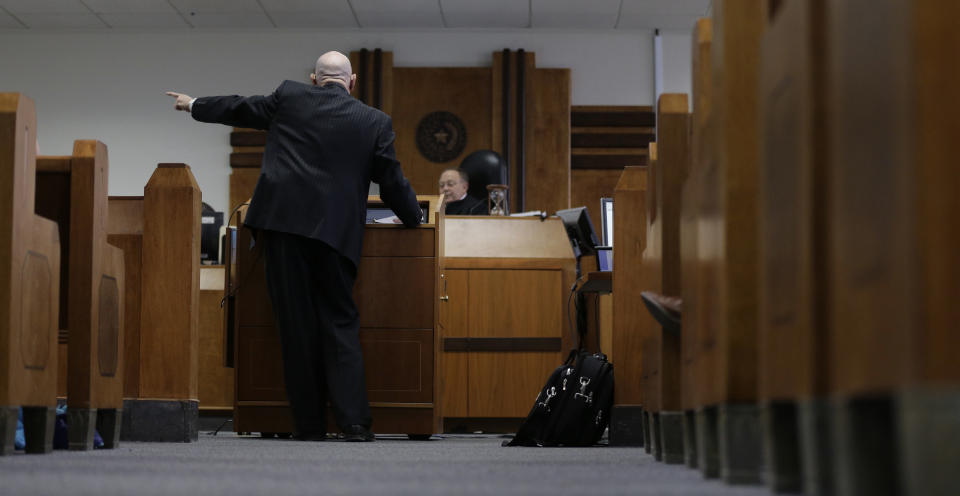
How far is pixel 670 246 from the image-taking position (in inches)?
92.3

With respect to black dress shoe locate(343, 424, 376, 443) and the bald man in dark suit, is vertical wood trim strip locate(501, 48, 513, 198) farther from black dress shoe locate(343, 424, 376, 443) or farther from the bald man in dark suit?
black dress shoe locate(343, 424, 376, 443)

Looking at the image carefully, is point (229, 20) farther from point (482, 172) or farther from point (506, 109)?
point (482, 172)

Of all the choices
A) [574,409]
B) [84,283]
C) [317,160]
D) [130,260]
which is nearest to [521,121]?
[317,160]

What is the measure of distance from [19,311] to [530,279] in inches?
126

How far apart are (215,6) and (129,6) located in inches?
24.7

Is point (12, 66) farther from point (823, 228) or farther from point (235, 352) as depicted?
point (823, 228)

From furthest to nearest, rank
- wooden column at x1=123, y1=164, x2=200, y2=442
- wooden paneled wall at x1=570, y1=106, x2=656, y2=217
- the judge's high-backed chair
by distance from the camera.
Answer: wooden paneled wall at x1=570, y1=106, x2=656, y2=217 → the judge's high-backed chair → wooden column at x1=123, y1=164, x2=200, y2=442

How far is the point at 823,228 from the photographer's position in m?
1.08

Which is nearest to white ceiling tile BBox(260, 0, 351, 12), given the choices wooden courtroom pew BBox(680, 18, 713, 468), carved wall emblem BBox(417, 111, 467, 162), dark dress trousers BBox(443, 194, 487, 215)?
carved wall emblem BBox(417, 111, 467, 162)

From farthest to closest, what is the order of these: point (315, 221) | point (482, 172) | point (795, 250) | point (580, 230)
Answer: point (482, 172) → point (580, 230) → point (315, 221) → point (795, 250)

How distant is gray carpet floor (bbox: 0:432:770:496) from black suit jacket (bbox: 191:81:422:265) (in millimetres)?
1325

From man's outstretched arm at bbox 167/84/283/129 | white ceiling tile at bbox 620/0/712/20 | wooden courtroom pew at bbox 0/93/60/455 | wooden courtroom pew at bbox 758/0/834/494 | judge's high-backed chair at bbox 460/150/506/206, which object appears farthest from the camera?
white ceiling tile at bbox 620/0/712/20

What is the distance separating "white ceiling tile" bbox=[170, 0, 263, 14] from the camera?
830 cm

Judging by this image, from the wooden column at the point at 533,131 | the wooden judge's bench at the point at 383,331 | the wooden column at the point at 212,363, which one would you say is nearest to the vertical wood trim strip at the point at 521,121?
the wooden column at the point at 533,131
